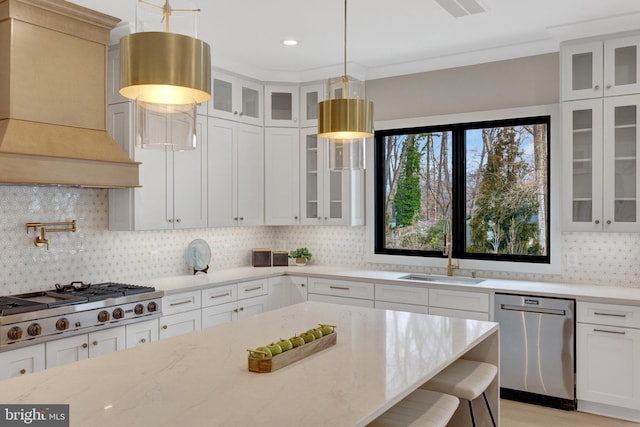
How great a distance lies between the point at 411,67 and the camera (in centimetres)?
517

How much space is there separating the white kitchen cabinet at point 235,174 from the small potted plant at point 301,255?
1.66ft

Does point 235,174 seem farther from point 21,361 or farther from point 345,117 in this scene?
point 345,117

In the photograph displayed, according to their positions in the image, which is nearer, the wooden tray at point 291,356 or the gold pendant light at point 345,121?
the wooden tray at point 291,356

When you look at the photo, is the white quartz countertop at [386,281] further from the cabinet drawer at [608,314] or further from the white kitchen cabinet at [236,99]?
the white kitchen cabinet at [236,99]

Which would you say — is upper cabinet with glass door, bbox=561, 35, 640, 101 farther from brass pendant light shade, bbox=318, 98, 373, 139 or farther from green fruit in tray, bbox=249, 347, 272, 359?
green fruit in tray, bbox=249, 347, 272, 359

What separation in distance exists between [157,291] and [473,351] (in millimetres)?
2331

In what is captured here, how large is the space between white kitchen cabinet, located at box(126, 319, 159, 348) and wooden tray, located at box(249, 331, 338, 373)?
195 centimetres

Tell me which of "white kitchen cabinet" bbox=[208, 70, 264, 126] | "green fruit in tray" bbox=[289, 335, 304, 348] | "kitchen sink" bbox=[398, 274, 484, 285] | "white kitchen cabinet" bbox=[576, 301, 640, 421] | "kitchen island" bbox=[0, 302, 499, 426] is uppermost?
"white kitchen cabinet" bbox=[208, 70, 264, 126]

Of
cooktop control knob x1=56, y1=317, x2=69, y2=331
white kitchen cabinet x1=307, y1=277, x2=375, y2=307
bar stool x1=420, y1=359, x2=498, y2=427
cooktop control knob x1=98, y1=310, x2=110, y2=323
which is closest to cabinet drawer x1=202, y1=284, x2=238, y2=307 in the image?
white kitchen cabinet x1=307, y1=277, x2=375, y2=307

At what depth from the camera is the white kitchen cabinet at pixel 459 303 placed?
4309mm

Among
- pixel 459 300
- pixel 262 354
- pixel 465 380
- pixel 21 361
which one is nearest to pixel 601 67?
pixel 459 300

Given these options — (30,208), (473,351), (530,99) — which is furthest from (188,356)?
(530,99)

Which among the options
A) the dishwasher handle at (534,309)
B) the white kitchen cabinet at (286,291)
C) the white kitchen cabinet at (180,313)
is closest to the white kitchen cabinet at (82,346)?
the white kitchen cabinet at (180,313)

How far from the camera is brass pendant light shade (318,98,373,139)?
257 centimetres
